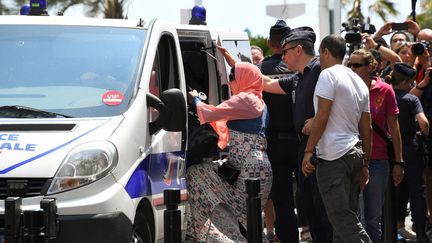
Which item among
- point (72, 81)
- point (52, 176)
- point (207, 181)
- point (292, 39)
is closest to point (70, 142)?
point (52, 176)

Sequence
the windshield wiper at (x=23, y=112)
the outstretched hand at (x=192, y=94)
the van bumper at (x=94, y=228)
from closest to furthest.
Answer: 1. the van bumper at (x=94, y=228)
2. the windshield wiper at (x=23, y=112)
3. the outstretched hand at (x=192, y=94)

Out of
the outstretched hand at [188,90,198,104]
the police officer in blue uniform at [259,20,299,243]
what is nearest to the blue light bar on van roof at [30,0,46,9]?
the outstretched hand at [188,90,198,104]

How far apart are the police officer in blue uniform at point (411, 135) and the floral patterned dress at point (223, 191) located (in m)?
2.48

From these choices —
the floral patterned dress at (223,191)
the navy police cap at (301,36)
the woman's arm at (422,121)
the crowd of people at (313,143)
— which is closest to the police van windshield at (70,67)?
the crowd of people at (313,143)

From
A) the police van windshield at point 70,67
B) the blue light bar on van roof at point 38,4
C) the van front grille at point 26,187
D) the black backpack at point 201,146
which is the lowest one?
the black backpack at point 201,146

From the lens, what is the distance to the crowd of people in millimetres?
7984

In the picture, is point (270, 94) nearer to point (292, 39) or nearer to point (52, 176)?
point (292, 39)

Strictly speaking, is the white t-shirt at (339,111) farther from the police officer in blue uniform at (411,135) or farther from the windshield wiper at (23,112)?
the police officer in blue uniform at (411,135)

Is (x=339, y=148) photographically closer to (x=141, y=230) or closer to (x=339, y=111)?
(x=339, y=111)

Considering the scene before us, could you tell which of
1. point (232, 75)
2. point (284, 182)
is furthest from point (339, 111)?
point (284, 182)

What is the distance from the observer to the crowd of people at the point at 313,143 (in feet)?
26.2

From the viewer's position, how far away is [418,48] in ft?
38.3

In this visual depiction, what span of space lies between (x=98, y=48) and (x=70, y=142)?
4.06 feet

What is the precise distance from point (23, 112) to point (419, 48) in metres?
5.70
